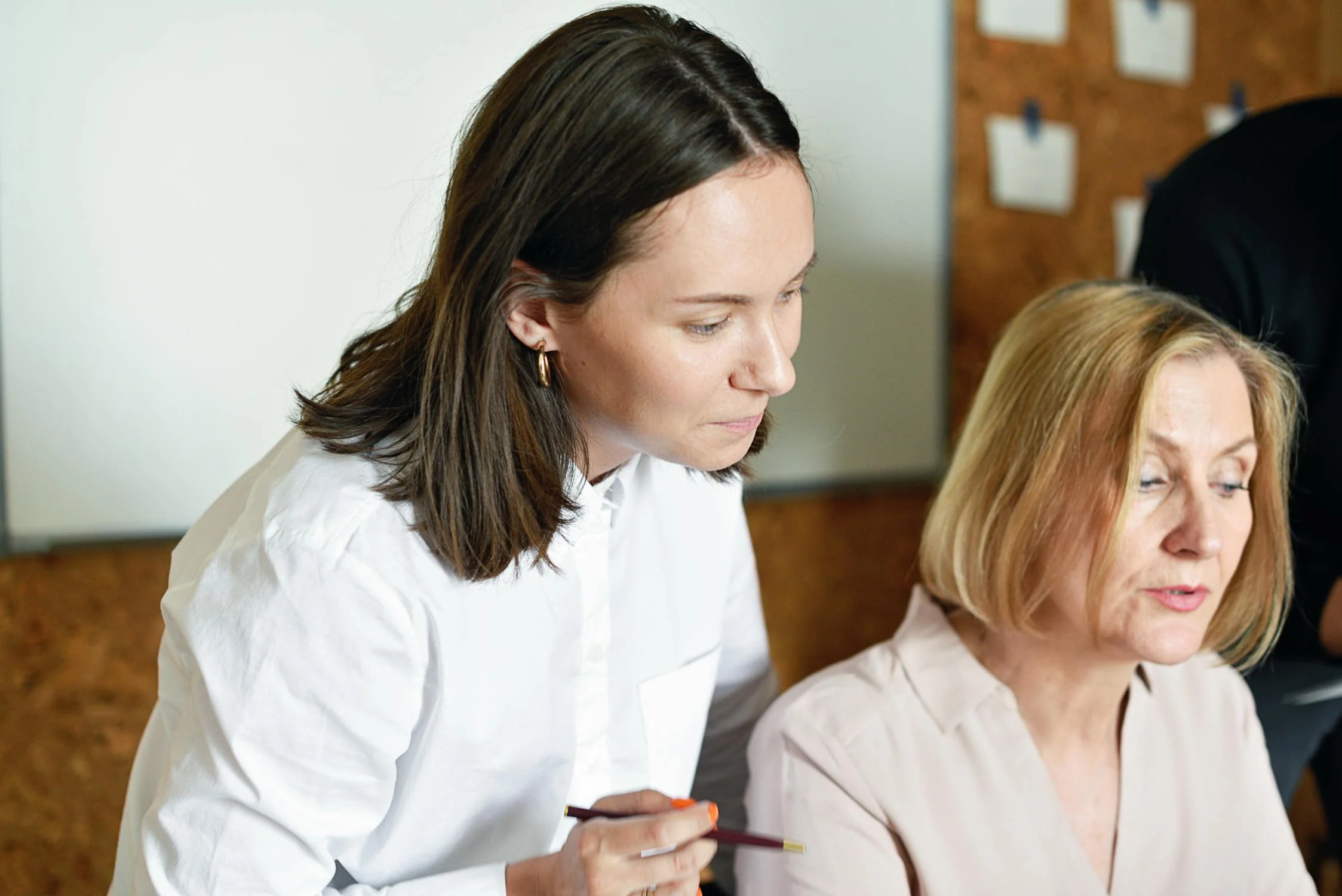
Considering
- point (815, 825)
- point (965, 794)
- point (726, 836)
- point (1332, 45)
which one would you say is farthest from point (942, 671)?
point (1332, 45)

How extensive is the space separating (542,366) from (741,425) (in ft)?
0.59

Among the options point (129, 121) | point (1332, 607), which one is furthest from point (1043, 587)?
point (129, 121)

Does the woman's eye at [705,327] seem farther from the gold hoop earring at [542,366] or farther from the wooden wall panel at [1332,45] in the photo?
the wooden wall panel at [1332,45]

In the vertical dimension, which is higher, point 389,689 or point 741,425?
point 741,425

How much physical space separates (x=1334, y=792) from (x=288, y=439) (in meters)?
1.67

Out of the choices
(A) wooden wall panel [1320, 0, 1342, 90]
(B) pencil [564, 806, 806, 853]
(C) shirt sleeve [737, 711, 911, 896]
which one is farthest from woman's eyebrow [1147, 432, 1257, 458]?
(A) wooden wall panel [1320, 0, 1342, 90]

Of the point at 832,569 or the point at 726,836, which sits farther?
the point at 832,569

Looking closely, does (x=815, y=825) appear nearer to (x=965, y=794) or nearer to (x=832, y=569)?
(x=965, y=794)

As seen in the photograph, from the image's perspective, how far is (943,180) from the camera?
2.17 meters

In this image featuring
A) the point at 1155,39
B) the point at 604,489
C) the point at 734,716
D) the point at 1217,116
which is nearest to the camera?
the point at 604,489

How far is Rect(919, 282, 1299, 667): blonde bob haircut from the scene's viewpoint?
1.31 metres

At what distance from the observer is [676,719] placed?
1369 mm

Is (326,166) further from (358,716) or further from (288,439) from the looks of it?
(358,716)

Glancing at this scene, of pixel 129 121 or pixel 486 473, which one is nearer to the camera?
pixel 486 473
